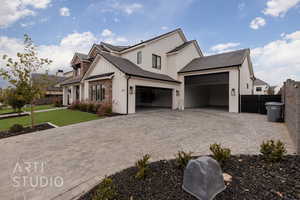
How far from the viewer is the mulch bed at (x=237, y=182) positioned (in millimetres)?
2229

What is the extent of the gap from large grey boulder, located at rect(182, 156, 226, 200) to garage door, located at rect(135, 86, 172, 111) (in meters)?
16.7

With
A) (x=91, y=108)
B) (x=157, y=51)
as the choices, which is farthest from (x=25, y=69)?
(x=157, y=51)

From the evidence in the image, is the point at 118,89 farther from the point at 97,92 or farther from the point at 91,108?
the point at 91,108

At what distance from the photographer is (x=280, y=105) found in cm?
884

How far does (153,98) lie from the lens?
21.1 meters

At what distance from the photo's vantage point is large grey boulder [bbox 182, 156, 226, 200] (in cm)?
215

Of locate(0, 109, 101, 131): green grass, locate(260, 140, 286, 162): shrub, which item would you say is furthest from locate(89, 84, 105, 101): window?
locate(260, 140, 286, 162): shrub

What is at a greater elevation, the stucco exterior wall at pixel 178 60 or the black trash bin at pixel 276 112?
the stucco exterior wall at pixel 178 60

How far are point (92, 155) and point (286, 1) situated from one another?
14110 millimetres

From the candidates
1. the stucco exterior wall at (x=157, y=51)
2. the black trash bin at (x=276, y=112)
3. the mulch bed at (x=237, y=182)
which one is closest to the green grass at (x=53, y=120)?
the mulch bed at (x=237, y=182)

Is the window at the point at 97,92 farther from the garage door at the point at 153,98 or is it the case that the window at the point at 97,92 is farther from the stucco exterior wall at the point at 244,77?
the stucco exterior wall at the point at 244,77

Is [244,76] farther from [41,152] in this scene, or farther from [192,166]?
[41,152]

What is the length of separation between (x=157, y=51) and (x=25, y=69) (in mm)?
13080

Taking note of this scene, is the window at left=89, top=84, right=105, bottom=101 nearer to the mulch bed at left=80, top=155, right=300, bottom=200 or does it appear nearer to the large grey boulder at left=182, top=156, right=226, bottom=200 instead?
the mulch bed at left=80, top=155, right=300, bottom=200
